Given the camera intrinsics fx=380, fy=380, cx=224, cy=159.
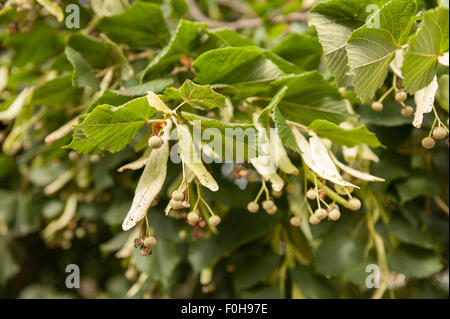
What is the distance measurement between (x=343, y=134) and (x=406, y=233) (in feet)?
0.70

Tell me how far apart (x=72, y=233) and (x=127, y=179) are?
0.19 m

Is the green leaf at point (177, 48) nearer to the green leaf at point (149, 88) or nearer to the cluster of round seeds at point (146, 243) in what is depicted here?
the green leaf at point (149, 88)

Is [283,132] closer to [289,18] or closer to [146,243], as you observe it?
[146,243]

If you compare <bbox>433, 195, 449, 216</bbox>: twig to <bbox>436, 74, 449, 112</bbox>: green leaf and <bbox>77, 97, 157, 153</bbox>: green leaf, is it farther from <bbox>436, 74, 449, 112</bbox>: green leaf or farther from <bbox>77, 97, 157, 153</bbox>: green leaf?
<bbox>77, 97, 157, 153</bbox>: green leaf

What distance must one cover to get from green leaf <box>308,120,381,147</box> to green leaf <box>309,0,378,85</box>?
0.07 meters

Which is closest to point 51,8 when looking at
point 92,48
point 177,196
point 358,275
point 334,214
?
point 92,48

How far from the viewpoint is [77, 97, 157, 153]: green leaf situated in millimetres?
334

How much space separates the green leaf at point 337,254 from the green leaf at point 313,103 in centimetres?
18

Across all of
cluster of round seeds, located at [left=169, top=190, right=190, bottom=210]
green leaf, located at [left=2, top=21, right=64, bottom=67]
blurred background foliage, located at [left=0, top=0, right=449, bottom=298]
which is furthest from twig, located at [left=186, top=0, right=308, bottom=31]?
cluster of round seeds, located at [left=169, top=190, right=190, bottom=210]

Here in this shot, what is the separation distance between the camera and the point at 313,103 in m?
0.46

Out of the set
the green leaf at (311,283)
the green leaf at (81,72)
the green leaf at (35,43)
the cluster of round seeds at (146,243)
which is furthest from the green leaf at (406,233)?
the green leaf at (35,43)

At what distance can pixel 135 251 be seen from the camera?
1.83 feet

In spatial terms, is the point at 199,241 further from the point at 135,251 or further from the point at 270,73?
the point at 270,73

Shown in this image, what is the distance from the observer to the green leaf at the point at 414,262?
504mm
